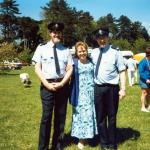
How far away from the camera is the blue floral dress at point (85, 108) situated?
8664 mm

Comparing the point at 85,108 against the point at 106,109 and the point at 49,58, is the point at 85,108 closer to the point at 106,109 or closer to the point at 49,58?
the point at 106,109

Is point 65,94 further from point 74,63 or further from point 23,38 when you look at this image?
point 23,38

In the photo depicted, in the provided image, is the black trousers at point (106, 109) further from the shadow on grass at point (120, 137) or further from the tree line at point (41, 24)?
the tree line at point (41, 24)

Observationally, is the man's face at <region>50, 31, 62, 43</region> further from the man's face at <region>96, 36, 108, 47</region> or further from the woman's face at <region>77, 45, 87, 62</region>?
the man's face at <region>96, 36, 108, 47</region>

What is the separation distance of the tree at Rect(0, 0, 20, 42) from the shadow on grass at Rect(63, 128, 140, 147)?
111 meters

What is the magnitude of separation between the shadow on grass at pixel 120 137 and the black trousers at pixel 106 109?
55cm

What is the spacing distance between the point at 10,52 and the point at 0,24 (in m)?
74.8

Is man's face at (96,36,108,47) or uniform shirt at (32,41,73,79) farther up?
man's face at (96,36,108,47)

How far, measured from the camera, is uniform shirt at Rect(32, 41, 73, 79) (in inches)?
308

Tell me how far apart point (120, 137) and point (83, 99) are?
61.0 inches

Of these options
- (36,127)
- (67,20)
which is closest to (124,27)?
(67,20)

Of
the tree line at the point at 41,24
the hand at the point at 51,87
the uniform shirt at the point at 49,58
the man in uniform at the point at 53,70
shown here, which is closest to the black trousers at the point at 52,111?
the man in uniform at the point at 53,70

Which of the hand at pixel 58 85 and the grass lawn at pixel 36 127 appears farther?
the grass lawn at pixel 36 127

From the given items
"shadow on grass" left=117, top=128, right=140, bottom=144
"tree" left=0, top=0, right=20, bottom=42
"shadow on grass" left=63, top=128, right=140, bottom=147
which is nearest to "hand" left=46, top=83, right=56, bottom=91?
"shadow on grass" left=63, top=128, right=140, bottom=147
